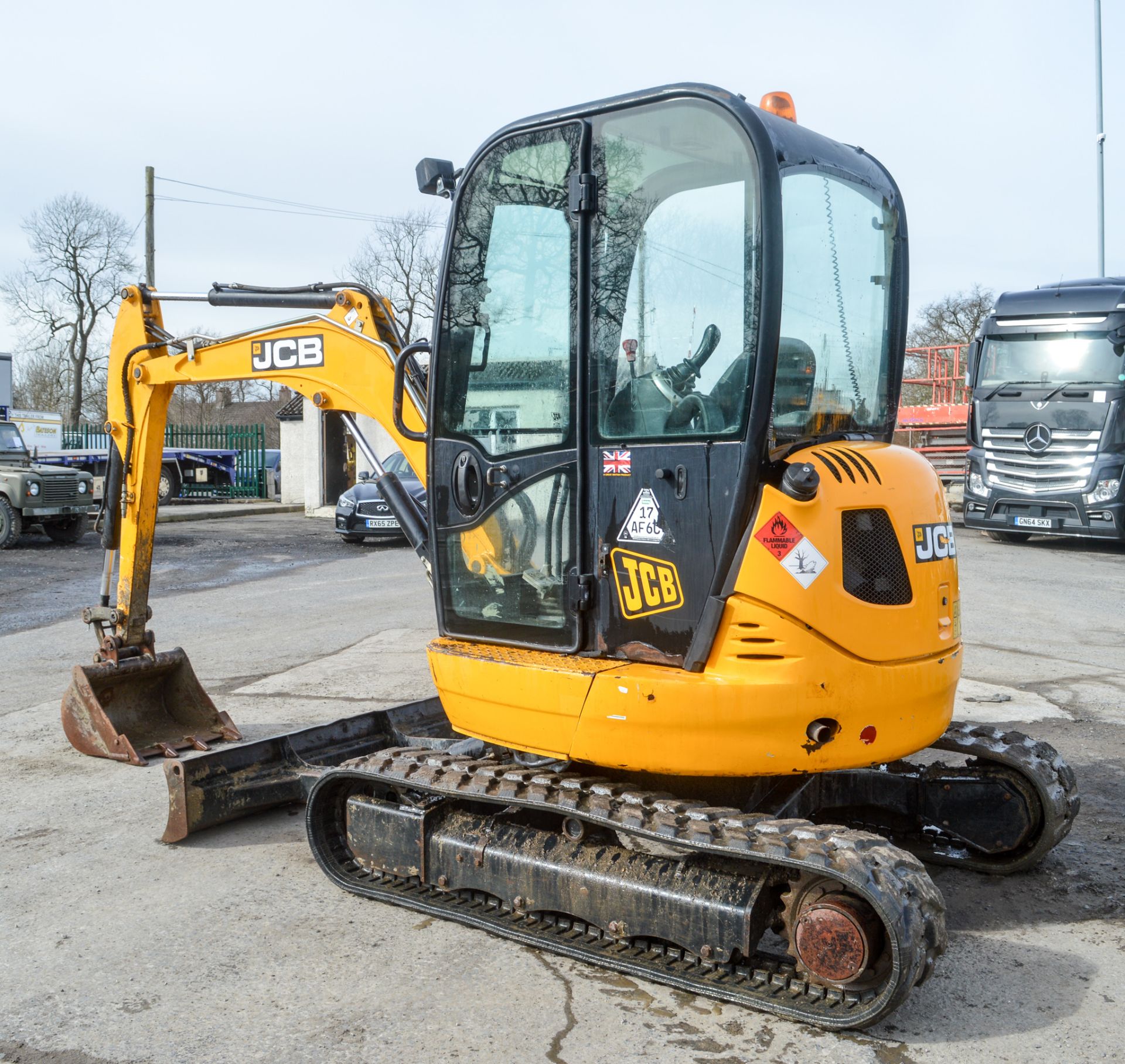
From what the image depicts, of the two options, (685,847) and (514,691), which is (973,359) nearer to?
(514,691)

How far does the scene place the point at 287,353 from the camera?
18.4 ft

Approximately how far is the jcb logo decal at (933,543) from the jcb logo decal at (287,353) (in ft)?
9.63

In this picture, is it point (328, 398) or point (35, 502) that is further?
point (35, 502)

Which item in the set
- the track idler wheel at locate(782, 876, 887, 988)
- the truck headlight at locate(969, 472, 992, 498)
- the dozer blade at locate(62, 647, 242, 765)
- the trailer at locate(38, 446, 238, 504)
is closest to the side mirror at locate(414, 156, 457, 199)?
the track idler wheel at locate(782, 876, 887, 988)

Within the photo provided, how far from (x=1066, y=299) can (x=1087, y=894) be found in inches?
612

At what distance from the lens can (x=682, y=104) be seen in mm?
3840

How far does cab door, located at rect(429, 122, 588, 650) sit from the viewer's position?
161 inches

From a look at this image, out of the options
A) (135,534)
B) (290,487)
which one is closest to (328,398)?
(135,534)

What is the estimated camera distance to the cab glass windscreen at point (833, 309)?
3814 millimetres

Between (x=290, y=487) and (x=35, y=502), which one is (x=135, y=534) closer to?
(x=35, y=502)

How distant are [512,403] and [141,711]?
3.73 metres

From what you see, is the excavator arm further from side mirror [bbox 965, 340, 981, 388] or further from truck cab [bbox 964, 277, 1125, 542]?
side mirror [bbox 965, 340, 981, 388]

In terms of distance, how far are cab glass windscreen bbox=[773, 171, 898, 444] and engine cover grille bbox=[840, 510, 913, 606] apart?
0.36 m

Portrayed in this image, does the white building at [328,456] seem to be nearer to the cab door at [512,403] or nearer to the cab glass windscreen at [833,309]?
the cab door at [512,403]
